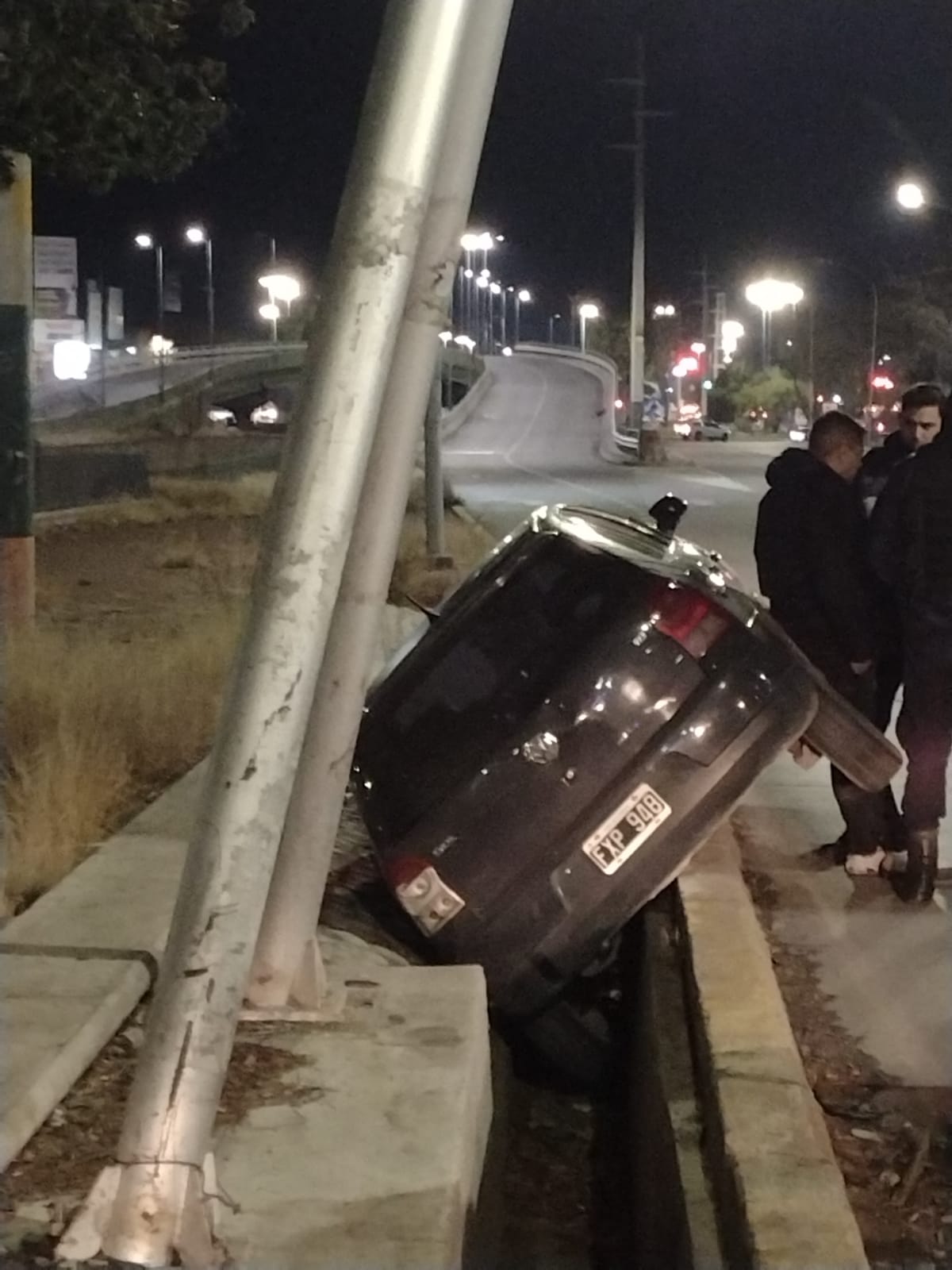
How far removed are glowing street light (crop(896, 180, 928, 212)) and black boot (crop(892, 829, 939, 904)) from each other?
21.5m

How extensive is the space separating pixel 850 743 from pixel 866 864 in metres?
1.08

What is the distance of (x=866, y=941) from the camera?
623cm

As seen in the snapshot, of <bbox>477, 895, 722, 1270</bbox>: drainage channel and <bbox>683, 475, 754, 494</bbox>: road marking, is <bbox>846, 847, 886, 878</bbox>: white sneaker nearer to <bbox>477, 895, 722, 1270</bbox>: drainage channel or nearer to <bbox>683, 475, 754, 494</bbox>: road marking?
<bbox>477, 895, 722, 1270</bbox>: drainage channel

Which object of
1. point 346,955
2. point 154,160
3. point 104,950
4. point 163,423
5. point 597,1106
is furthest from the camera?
point 163,423

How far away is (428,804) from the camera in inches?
216

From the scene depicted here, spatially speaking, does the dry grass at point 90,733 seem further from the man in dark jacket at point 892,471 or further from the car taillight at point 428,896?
the man in dark jacket at point 892,471

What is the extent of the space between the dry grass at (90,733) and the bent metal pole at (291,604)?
2390mm

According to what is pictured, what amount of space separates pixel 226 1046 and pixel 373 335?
154 cm

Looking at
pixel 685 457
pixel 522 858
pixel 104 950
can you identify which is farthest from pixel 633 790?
pixel 685 457

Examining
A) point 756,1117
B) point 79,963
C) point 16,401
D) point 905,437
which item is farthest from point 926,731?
point 16,401

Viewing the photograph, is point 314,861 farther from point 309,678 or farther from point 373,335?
point 373,335

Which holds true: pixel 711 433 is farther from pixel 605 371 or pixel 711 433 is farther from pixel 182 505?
pixel 182 505

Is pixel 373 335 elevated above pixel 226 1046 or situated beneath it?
elevated above

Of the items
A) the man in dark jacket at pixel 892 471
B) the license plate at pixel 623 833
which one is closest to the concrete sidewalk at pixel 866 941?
the man in dark jacket at pixel 892 471
